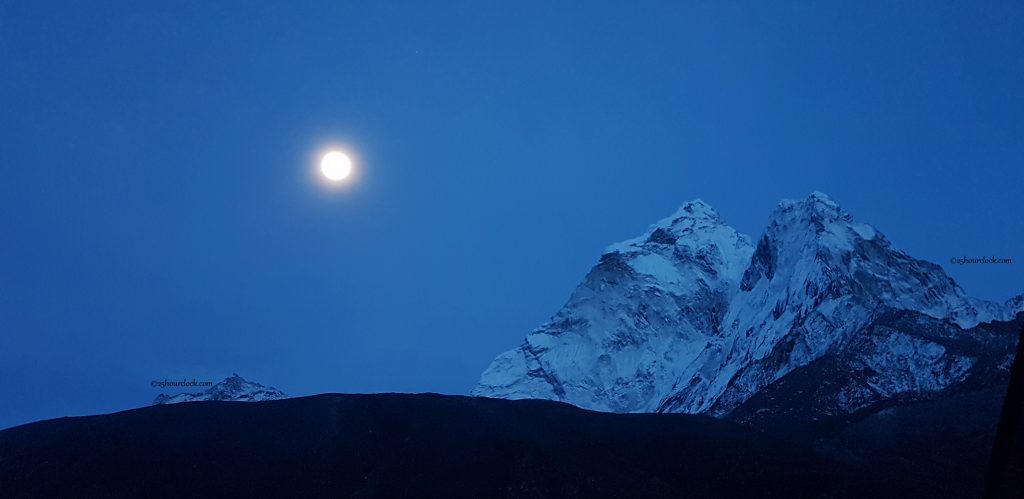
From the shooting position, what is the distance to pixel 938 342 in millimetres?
64000

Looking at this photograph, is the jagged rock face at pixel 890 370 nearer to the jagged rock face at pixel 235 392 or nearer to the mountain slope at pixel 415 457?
the mountain slope at pixel 415 457

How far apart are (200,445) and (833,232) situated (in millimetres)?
76038

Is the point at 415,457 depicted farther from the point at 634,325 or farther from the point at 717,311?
the point at 717,311

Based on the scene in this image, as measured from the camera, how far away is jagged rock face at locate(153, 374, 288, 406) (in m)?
116

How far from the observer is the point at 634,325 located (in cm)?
13588

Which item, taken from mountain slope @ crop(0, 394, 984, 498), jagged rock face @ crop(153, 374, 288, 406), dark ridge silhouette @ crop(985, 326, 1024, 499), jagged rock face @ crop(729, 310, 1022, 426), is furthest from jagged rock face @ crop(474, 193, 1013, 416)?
dark ridge silhouette @ crop(985, 326, 1024, 499)

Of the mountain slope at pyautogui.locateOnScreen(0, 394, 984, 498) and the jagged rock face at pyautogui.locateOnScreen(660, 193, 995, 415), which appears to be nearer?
the mountain slope at pyautogui.locateOnScreen(0, 394, 984, 498)

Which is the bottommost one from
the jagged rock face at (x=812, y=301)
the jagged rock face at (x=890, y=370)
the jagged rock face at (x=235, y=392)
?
the jagged rock face at (x=235, y=392)

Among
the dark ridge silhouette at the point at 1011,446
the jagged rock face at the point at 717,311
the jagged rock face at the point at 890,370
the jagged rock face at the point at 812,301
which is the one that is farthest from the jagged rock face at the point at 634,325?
the dark ridge silhouette at the point at 1011,446

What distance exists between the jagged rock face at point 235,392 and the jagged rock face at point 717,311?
37.6 meters

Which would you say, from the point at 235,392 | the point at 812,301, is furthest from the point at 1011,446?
the point at 235,392

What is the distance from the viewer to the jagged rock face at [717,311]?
250 feet

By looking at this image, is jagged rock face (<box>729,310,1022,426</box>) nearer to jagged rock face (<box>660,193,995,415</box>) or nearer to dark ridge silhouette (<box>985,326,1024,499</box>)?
jagged rock face (<box>660,193,995,415</box>)

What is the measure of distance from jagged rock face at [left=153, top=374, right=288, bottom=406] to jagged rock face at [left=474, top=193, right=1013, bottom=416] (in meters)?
37.6
